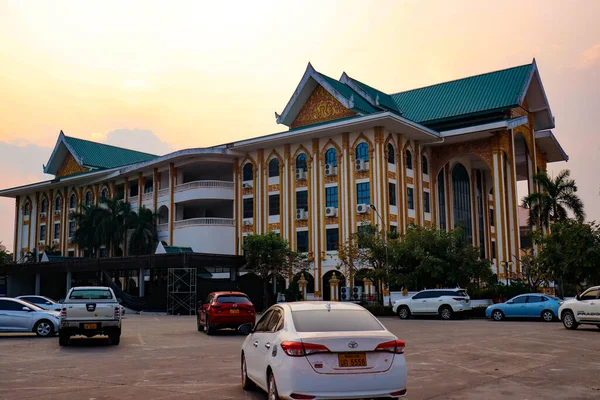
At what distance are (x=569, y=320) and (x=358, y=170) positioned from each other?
80.4 ft

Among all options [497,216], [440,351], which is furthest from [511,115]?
[440,351]

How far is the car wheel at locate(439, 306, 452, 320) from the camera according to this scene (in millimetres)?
30672

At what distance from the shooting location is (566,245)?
34000 millimetres

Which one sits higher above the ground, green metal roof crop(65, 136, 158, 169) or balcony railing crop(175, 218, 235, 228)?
green metal roof crop(65, 136, 158, 169)

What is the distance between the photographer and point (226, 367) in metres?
12.9

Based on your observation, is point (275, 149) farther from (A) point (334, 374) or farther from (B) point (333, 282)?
(A) point (334, 374)

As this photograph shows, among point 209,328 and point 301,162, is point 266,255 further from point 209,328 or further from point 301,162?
point 209,328

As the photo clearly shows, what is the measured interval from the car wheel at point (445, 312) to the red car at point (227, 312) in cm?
1187

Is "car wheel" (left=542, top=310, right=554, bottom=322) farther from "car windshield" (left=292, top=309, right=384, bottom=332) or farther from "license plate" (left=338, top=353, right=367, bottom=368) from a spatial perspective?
"license plate" (left=338, top=353, right=367, bottom=368)

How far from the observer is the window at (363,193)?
44.9m

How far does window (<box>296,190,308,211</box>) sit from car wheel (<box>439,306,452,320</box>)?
1890 cm

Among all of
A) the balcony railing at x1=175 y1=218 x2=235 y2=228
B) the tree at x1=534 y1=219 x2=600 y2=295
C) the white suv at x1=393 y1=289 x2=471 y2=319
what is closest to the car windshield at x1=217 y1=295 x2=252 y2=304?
the white suv at x1=393 y1=289 x2=471 y2=319

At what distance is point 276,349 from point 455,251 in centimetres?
2981

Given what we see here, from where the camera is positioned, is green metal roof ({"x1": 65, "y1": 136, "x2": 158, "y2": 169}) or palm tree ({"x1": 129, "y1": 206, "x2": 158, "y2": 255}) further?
green metal roof ({"x1": 65, "y1": 136, "x2": 158, "y2": 169})
